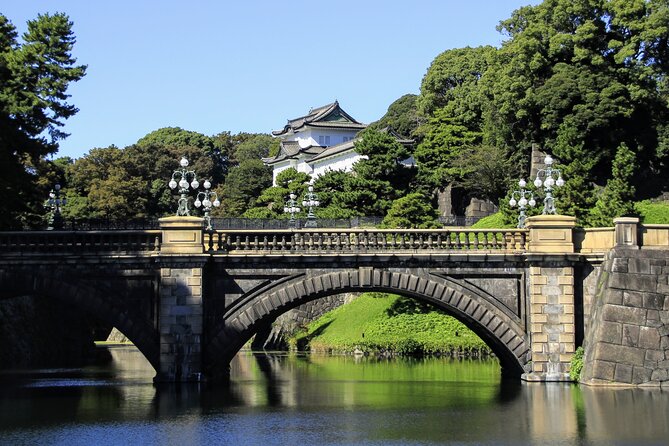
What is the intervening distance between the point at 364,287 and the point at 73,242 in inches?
386

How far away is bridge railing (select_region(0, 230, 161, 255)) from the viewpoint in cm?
4000

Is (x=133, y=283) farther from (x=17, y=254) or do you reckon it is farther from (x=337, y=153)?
(x=337, y=153)

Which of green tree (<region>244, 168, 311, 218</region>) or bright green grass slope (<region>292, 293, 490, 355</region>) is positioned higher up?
green tree (<region>244, 168, 311, 218</region>)

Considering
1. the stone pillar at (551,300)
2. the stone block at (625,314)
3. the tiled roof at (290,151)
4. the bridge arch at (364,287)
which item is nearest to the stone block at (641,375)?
the stone block at (625,314)

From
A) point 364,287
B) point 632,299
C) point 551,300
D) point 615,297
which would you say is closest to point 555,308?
point 551,300

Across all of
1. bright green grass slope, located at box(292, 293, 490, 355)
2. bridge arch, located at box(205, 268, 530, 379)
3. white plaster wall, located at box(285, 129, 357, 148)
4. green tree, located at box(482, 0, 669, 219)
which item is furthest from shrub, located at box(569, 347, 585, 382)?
white plaster wall, located at box(285, 129, 357, 148)

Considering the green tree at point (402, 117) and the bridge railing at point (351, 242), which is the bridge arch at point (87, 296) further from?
the green tree at point (402, 117)

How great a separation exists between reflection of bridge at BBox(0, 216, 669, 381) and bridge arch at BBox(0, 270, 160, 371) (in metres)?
0.03

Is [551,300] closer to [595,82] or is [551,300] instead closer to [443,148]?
[595,82]

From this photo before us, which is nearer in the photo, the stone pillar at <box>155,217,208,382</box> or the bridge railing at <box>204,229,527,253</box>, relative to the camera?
the stone pillar at <box>155,217,208,382</box>

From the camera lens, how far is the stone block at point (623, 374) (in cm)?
3700

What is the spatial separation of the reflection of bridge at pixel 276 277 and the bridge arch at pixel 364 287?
33mm

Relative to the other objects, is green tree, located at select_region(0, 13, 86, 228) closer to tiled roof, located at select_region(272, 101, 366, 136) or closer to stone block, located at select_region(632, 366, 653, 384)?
stone block, located at select_region(632, 366, 653, 384)

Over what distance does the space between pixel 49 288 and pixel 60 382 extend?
6.31m
